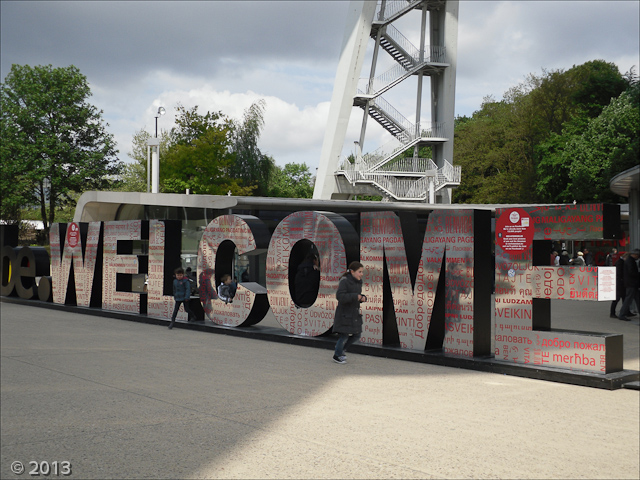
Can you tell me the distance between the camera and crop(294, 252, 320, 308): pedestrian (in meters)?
15.6

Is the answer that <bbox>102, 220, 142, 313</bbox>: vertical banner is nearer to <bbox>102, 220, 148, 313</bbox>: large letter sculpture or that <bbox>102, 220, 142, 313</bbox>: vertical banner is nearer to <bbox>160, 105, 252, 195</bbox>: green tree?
<bbox>102, 220, 148, 313</bbox>: large letter sculpture

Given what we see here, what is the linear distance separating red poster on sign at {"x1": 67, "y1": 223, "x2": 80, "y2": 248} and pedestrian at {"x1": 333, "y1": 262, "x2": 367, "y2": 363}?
12999mm

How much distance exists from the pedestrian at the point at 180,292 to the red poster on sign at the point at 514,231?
878cm

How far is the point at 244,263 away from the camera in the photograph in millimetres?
27031

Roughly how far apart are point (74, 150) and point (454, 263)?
171ft

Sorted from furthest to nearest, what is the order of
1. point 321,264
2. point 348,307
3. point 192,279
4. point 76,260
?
point 192,279
point 76,260
point 321,264
point 348,307

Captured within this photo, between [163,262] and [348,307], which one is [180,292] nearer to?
[163,262]

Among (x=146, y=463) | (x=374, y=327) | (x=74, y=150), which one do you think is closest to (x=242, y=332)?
(x=374, y=327)

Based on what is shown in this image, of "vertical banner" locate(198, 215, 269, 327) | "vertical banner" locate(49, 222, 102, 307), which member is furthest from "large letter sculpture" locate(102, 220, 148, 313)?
"vertical banner" locate(198, 215, 269, 327)

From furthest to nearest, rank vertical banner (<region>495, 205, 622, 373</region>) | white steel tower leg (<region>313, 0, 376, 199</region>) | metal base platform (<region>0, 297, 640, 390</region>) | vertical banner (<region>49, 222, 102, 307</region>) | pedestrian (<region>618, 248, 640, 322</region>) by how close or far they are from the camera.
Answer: white steel tower leg (<region>313, 0, 376, 199</region>) < vertical banner (<region>49, 222, 102, 307</region>) < pedestrian (<region>618, 248, 640, 322</region>) < vertical banner (<region>495, 205, 622, 373</region>) < metal base platform (<region>0, 297, 640, 390</region>)

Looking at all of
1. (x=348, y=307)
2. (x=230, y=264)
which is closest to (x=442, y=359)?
(x=348, y=307)

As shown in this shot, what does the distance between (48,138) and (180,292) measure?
43.3m

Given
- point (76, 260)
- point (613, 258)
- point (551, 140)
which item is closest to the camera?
point (76, 260)

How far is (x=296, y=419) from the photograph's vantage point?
317 inches
